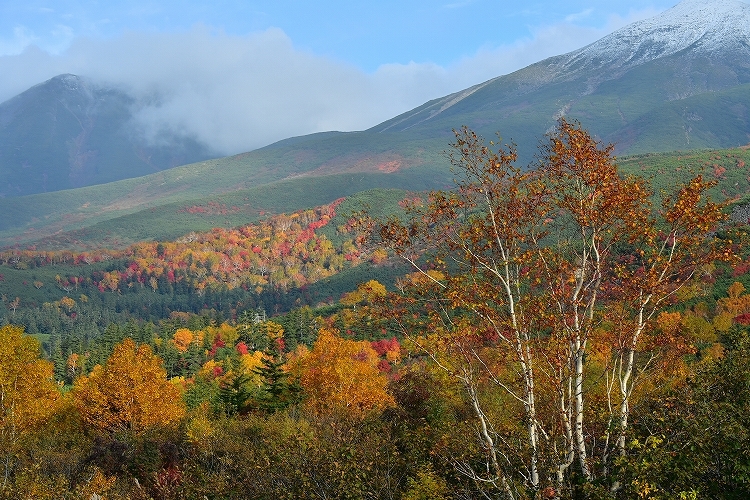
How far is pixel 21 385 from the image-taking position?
4412 centimetres

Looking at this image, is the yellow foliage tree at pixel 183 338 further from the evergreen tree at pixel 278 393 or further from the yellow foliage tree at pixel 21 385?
the yellow foliage tree at pixel 21 385

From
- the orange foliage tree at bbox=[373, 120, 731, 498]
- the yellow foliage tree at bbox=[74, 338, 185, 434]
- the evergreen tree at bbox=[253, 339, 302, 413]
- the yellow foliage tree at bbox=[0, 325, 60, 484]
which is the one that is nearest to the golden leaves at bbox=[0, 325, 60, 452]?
the yellow foliage tree at bbox=[0, 325, 60, 484]

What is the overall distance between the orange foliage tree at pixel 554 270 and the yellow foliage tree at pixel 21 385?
38.4m

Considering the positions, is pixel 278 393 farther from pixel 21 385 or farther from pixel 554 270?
pixel 554 270

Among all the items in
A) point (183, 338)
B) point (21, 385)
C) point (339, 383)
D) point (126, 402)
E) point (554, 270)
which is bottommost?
point (183, 338)

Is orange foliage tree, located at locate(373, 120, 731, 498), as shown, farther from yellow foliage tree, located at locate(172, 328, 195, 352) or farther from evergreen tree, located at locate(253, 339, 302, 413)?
yellow foliage tree, located at locate(172, 328, 195, 352)

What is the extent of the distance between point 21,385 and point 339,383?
2400 cm

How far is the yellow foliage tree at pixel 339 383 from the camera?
1868 inches

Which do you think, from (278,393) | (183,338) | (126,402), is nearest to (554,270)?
(126,402)

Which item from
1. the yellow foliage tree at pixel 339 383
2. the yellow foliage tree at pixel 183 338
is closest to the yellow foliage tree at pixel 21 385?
the yellow foliage tree at pixel 339 383

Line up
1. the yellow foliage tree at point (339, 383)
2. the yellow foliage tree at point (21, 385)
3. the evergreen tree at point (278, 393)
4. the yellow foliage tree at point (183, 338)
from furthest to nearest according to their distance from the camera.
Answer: the yellow foliage tree at point (183, 338)
the evergreen tree at point (278, 393)
the yellow foliage tree at point (339, 383)
the yellow foliage tree at point (21, 385)

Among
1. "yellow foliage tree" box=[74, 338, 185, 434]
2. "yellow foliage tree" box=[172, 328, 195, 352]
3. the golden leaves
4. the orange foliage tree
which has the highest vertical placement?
the orange foliage tree

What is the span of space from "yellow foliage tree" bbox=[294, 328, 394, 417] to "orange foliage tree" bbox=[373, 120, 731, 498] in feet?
98.5

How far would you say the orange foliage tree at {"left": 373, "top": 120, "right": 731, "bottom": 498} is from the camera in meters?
13.4
